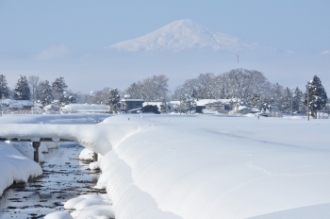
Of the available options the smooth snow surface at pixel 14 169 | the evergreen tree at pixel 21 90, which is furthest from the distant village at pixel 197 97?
the smooth snow surface at pixel 14 169

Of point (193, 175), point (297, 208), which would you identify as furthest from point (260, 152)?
point (297, 208)

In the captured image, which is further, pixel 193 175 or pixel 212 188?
pixel 193 175

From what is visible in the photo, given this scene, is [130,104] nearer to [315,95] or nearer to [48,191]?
[315,95]

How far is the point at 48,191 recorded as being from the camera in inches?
1195

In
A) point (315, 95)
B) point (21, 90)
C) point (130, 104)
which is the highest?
point (21, 90)

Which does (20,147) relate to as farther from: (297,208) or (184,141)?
(297,208)

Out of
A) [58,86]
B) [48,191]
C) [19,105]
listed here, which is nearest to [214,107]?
[19,105]

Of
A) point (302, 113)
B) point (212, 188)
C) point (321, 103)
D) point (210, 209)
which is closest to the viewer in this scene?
point (210, 209)

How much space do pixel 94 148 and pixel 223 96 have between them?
336ft

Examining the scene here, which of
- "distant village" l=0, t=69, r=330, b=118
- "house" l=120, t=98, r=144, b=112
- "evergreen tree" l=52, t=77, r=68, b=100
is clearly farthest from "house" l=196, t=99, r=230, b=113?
"evergreen tree" l=52, t=77, r=68, b=100

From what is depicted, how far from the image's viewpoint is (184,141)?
28719 millimetres

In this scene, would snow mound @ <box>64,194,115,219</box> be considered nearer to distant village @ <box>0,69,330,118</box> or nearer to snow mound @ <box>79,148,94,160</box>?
snow mound @ <box>79,148,94,160</box>

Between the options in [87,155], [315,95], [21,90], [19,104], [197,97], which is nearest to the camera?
[87,155]

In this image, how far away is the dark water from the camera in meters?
24.8
